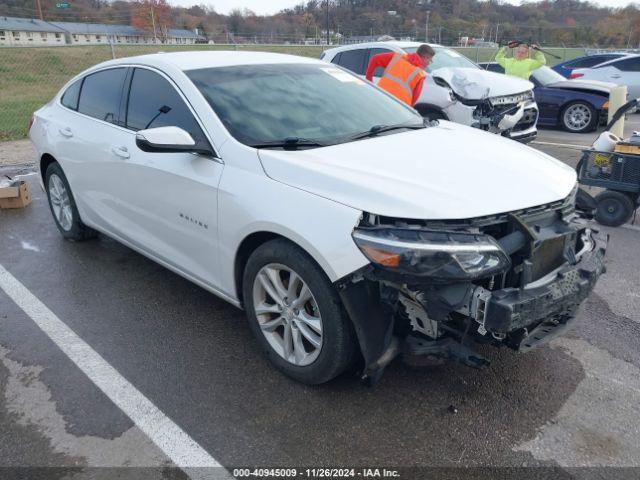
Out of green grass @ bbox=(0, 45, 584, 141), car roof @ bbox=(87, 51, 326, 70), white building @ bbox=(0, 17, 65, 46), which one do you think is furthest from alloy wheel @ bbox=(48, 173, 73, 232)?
white building @ bbox=(0, 17, 65, 46)

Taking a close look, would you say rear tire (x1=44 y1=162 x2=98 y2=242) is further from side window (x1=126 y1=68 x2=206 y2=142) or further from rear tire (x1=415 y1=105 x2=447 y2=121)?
rear tire (x1=415 y1=105 x2=447 y2=121)

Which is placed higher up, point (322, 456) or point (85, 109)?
point (85, 109)

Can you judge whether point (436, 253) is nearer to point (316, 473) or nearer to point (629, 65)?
point (316, 473)

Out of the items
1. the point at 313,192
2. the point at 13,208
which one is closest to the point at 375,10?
the point at 13,208

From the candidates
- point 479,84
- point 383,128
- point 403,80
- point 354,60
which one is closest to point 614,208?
point 403,80

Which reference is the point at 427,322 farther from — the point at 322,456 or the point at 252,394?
the point at 252,394

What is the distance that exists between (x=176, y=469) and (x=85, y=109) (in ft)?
10.7

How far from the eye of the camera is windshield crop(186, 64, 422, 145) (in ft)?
10.3

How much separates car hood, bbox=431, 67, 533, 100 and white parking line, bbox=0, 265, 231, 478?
260 inches

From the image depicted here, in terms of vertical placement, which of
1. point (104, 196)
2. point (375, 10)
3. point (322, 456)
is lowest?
point (322, 456)

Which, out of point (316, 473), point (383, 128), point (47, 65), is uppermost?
point (47, 65)

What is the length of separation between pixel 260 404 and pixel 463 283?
1226 millimetres

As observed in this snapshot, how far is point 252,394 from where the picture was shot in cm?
283

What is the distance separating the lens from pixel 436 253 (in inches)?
88.7
